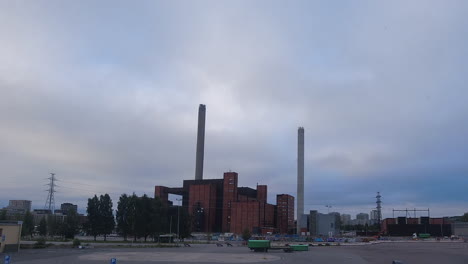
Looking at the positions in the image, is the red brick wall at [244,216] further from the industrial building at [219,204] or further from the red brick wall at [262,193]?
the red brick wall at [262,193]

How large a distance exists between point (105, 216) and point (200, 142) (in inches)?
3010

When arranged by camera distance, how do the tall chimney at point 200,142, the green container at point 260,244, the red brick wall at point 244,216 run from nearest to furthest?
the green container at point 260,244 < the red brick wall at point 244,216 < the tall chimney at point 200,142

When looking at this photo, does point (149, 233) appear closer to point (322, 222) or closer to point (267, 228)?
point (267, 228)

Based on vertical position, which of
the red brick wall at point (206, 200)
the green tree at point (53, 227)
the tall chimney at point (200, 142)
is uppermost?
the tall chimney at point (200, 142)

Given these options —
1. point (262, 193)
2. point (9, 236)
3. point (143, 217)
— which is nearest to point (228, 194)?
point (262, 193)

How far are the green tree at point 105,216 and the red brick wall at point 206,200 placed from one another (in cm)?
6781

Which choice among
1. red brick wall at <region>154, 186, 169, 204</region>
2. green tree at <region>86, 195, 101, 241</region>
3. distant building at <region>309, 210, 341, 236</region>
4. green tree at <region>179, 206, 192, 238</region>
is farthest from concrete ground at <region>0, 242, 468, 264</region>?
distant building at <region>309, 210, 341, 236</region>

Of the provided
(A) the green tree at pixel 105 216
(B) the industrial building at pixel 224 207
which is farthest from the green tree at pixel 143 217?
(B) the industrial building at pixel 224 207

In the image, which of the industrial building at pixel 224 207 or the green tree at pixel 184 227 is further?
the industrial building at pixel 224 207

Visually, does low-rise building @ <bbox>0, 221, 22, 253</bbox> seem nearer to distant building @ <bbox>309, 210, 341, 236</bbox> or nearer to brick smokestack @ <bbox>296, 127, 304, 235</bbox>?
brick smokestack @ <bbox>296, 127, 304, 235</bbox>

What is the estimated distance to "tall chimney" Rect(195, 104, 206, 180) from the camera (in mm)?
181250

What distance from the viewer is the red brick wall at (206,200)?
577 feet

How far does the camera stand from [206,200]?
6905 inches

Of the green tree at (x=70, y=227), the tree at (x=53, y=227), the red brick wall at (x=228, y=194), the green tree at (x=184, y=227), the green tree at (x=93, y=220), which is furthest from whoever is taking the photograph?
the red brick wall at (x=228, y=194)
